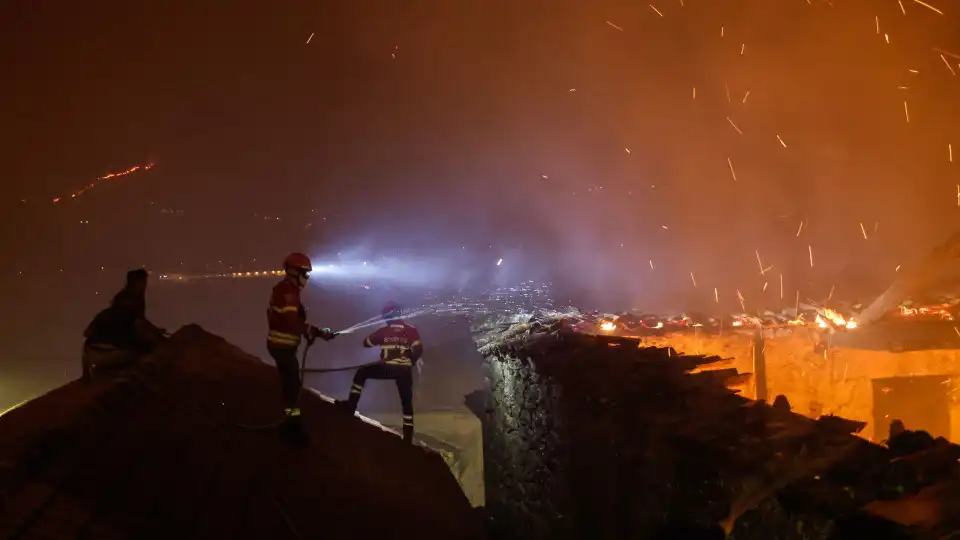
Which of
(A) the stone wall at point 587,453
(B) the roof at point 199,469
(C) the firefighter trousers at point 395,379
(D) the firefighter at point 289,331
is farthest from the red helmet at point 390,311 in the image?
(D) the firefighter at point 289,331

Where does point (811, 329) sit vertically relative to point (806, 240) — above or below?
below

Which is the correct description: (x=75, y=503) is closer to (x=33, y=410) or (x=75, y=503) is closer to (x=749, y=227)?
(x=33, y=410)

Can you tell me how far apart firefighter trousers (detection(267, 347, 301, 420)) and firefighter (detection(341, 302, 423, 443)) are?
6.29 feet

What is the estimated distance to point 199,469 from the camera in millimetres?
5688

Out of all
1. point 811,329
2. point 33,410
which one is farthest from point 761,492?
point 811,329

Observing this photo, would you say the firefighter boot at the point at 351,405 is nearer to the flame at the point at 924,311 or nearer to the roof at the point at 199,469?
the roof at the point at 199,469

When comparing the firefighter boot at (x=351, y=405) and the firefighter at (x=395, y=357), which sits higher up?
the firefighter at (x=395, y=357)

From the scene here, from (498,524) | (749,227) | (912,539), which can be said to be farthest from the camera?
(749,227)

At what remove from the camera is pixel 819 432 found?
2818 mm

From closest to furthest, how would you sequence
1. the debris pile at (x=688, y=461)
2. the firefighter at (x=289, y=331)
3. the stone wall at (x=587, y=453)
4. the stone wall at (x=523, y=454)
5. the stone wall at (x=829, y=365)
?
the debris pile at (x=688, y=461) → the stone wall at (x=587, y=453) → the stone wall at (x=523, y=454) → the firefighter at (x=289, y=331) → the stone wall at (x=829, y=365)

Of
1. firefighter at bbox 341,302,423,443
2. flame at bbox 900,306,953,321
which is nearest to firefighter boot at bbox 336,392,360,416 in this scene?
firefighter at bbox 341,302,423,443

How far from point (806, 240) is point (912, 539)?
23431 millimetres

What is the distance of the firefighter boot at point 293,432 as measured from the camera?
7066 millimetres

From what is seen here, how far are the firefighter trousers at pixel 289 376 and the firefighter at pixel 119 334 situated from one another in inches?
98.5
